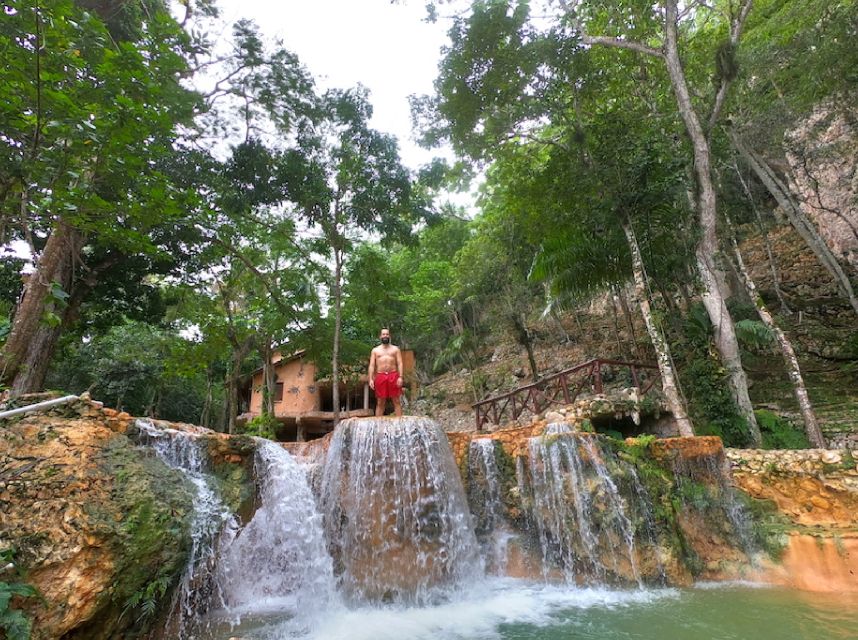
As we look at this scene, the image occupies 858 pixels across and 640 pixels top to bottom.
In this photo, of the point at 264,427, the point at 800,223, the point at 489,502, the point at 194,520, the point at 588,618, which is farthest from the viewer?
the point at 264,427

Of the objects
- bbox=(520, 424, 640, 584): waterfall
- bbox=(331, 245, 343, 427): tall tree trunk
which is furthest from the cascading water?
bbox=(331, 245, 343, 427): tall tree trunk

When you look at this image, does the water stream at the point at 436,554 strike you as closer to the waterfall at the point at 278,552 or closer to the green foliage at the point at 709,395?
the waterfall at the point at 278,552

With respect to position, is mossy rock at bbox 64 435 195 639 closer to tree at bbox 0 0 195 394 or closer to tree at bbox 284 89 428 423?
tree at bbox 0 0 195 394

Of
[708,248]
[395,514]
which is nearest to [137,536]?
[395,514]

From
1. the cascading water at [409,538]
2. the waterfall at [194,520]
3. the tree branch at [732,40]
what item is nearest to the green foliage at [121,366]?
the waterfall at [194,520]

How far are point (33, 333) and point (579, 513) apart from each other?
9.88m

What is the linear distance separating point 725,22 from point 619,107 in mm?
4902

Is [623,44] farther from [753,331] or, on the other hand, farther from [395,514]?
[395,514]

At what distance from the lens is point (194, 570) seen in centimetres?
485

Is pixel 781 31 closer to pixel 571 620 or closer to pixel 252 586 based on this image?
pixel 571 620

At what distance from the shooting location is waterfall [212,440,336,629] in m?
6.03

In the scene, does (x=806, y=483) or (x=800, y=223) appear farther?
(x=800, y=223)

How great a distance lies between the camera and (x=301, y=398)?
19.9 meters

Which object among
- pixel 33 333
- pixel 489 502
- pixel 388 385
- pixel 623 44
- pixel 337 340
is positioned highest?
pixel 623 44
